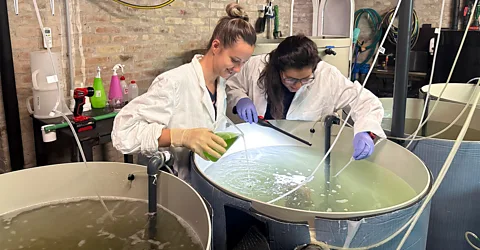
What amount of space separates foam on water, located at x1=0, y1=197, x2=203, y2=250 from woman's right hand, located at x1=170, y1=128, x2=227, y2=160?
0.21 meters

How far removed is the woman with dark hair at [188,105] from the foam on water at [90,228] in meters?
0.21

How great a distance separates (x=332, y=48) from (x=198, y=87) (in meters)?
2.50

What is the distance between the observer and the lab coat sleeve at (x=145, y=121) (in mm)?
1355

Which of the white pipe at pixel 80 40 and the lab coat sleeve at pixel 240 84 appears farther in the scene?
the white pipe at pixel 80 40

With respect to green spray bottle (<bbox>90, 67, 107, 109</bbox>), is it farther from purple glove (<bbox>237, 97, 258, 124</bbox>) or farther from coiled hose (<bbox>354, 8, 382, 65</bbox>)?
coiled hose (<bbox>354, 8, 382, 65</bbox>)

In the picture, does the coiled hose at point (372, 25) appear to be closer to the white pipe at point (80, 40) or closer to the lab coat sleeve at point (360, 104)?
the lab coat sleeve at point (360, 104)

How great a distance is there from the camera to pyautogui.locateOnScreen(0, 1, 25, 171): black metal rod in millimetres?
2256

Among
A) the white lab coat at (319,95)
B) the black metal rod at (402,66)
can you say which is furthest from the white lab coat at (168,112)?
the black metal rod at (402,66)

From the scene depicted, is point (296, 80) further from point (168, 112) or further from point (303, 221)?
point (303, 221)

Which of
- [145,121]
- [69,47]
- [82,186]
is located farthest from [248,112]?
[69,47]

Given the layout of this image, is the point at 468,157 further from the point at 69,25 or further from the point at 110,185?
the point at 69,25

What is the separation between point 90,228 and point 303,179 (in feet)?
3.02

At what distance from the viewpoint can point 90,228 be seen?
3.95 feet

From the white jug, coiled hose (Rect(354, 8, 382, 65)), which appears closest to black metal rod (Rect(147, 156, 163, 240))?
the white jug
